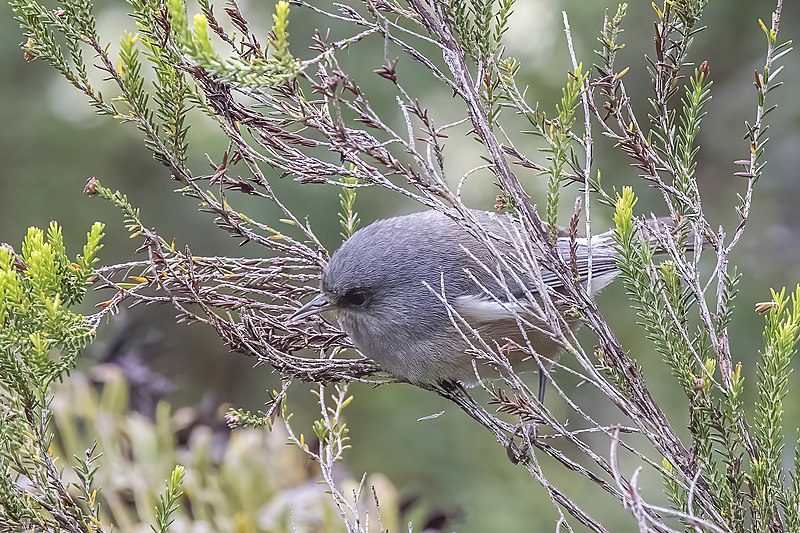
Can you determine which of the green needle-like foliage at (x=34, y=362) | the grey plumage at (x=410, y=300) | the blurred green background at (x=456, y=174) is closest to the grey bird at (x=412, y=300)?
the grey plumage at (x=410, y=300)

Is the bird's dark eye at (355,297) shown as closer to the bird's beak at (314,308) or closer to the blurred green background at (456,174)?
the bird's beak at (314,308)

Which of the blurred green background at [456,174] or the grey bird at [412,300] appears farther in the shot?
the blurred green background at [456,174]

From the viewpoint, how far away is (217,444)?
93.6 inches

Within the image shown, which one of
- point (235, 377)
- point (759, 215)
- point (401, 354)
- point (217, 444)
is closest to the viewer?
point (401, 354)

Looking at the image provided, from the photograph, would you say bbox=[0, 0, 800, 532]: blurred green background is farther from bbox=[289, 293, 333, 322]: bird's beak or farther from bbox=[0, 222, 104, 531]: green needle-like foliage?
bbox=[0, 222, 104, 531]: green needle-like foliage

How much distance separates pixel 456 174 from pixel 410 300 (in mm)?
2698

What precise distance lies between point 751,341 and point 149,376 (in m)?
2.78

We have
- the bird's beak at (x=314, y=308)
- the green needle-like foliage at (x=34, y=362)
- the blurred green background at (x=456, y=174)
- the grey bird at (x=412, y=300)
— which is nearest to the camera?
the green needle-like foliage at (x=34, y=362)

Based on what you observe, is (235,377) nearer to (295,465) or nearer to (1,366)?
(295,465)

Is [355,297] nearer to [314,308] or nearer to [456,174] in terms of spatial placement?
[314,308]

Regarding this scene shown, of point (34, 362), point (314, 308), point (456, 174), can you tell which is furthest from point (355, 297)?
point (456, 174)

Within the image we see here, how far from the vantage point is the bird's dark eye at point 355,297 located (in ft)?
6.60

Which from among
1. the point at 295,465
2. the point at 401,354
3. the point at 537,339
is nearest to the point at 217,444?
the point at 295,465

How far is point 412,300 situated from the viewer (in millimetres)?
2078
